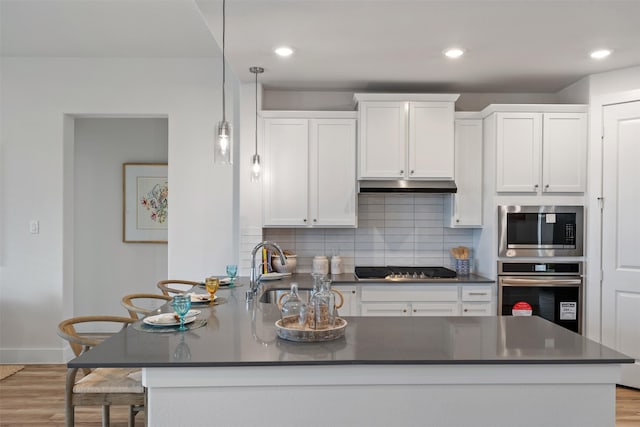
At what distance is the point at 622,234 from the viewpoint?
13.2 ft

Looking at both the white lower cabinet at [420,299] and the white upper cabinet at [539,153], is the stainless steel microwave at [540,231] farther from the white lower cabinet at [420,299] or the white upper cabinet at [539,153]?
the white lower cabinet at [420,299]

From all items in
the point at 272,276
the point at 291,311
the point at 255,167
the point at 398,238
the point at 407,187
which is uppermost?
the point at 255,167

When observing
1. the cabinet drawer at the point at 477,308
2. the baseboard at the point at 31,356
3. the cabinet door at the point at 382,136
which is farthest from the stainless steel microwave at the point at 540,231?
the baseboard at the point at 31,356

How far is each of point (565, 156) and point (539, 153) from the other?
221mm

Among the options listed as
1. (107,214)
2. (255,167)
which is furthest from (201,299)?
(107,214)

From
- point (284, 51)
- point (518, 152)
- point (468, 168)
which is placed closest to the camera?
point (284, 51)

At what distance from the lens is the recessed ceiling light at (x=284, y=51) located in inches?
137

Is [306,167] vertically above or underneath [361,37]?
underneath

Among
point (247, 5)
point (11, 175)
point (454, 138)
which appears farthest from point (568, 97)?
point (11, 175)

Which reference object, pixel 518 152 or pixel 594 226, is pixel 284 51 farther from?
pixel 594 226

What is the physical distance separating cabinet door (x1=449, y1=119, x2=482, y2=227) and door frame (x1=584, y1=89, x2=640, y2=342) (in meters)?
0.89

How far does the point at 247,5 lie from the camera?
275cm

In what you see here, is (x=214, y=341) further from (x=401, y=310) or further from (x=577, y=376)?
(x=401, y=310)

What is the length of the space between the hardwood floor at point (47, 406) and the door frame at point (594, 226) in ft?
1.90
